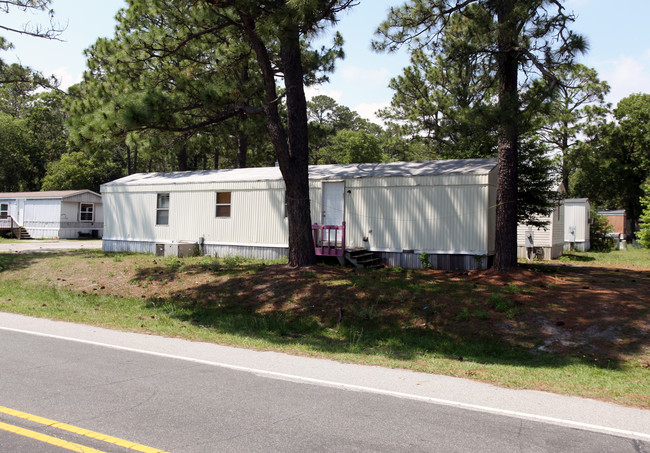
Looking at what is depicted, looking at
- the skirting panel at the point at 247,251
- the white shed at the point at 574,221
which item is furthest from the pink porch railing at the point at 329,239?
the white shed at the point at 574,221

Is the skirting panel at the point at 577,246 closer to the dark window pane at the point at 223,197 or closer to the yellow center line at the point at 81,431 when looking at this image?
the dark window pane at the point at 223,197

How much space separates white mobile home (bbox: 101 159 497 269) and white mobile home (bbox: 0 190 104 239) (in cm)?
1548

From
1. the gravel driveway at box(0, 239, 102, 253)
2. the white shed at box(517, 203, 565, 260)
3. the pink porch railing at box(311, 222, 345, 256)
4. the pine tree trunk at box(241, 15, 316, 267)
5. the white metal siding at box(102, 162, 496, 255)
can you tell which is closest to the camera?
the pine tree trunk at box(241, 15, 316, 267)

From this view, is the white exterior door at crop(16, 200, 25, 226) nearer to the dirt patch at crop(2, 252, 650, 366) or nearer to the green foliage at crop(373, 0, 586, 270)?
the dirt patch at crop(2, 252, 650, 366)

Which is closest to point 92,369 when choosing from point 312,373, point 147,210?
point 312,373

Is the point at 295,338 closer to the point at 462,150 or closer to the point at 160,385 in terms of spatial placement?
the point at 160,385

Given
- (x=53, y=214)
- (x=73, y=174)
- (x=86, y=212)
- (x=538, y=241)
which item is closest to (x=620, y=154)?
(x=538, y=241)

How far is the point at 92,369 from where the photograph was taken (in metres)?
6.57

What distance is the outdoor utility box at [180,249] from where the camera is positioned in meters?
18.5

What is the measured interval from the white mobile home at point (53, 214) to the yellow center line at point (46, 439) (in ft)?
111

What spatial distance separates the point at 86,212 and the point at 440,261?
30.5m

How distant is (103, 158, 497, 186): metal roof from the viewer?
15258 millimetres

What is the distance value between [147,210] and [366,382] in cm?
1654

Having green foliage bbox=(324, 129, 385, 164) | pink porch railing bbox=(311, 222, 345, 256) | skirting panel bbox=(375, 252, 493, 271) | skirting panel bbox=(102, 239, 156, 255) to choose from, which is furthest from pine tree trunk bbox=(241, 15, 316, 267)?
green foliage bbox=(324, 129, 385, 164)
